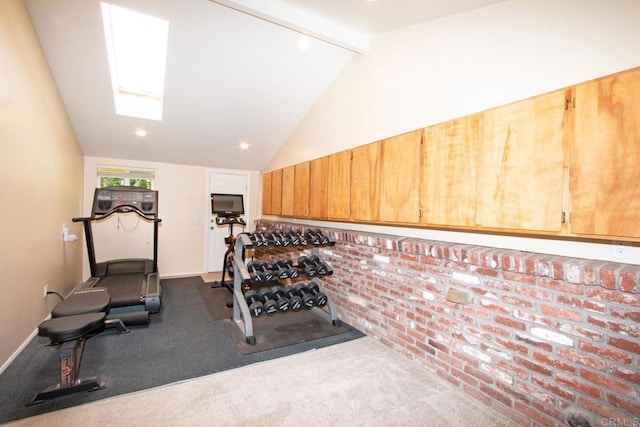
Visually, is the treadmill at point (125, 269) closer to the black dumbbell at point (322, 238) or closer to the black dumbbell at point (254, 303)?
the black dumbbell at point (254, 303)

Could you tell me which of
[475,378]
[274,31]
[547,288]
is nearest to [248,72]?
[274,31]

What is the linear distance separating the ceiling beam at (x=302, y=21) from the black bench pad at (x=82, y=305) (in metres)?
3.02

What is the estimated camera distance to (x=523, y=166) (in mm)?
1689

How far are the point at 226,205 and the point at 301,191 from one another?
89.8 inches

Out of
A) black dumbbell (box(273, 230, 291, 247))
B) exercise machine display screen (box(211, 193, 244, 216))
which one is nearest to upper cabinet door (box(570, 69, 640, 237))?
black dumbbell (box(273, 230, 291, 247))

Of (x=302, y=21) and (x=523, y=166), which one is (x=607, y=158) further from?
(x=302, y=21)

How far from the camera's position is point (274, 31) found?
3.12 m

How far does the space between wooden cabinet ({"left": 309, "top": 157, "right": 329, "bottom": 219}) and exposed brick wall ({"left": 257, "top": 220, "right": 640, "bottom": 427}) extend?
1.01 m

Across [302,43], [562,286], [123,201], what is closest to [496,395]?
[562,286]

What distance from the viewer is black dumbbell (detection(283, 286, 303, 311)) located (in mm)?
3150

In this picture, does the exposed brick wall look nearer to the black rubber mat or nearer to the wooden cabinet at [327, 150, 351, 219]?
the wooden cabinet at [327, 150, 351, 219]

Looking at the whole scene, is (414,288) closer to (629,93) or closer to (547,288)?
(547,288)

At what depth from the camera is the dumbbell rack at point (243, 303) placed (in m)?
3.05

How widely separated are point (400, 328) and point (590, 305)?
5.02 ft
